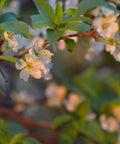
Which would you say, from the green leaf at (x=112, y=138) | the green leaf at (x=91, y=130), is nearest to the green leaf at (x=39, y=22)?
the green leaf at (x=91, y=130)

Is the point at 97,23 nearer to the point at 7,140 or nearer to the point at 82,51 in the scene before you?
the point at 7,140

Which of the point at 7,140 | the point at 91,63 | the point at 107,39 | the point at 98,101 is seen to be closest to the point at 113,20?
the point at 107,39

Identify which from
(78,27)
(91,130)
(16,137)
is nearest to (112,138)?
(91,130)

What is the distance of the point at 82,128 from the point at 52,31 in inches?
14.5

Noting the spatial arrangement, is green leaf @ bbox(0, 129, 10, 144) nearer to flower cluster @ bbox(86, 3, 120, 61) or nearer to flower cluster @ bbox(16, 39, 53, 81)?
flower cluster @ bbox(16, 39, 53, 81)

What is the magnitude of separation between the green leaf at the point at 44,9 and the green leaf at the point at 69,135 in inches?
17.3

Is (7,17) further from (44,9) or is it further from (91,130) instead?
(91,130)

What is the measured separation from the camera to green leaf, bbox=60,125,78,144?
0.80 meters

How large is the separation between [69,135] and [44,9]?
1.54ft

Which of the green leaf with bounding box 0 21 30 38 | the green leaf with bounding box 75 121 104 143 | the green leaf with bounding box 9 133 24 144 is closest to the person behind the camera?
the green leaf with bounding box 0 21 30 38

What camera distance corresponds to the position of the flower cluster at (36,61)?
448 millimetres

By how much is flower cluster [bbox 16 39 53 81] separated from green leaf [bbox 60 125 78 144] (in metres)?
0.39

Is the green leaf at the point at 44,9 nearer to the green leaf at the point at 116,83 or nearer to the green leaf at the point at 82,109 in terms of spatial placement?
the green leaf at the point at 82,109

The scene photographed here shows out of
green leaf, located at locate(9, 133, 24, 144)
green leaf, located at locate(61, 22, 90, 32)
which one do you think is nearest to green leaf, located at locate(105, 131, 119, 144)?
green leaf, located at locate(9, 133, 24, 144)
